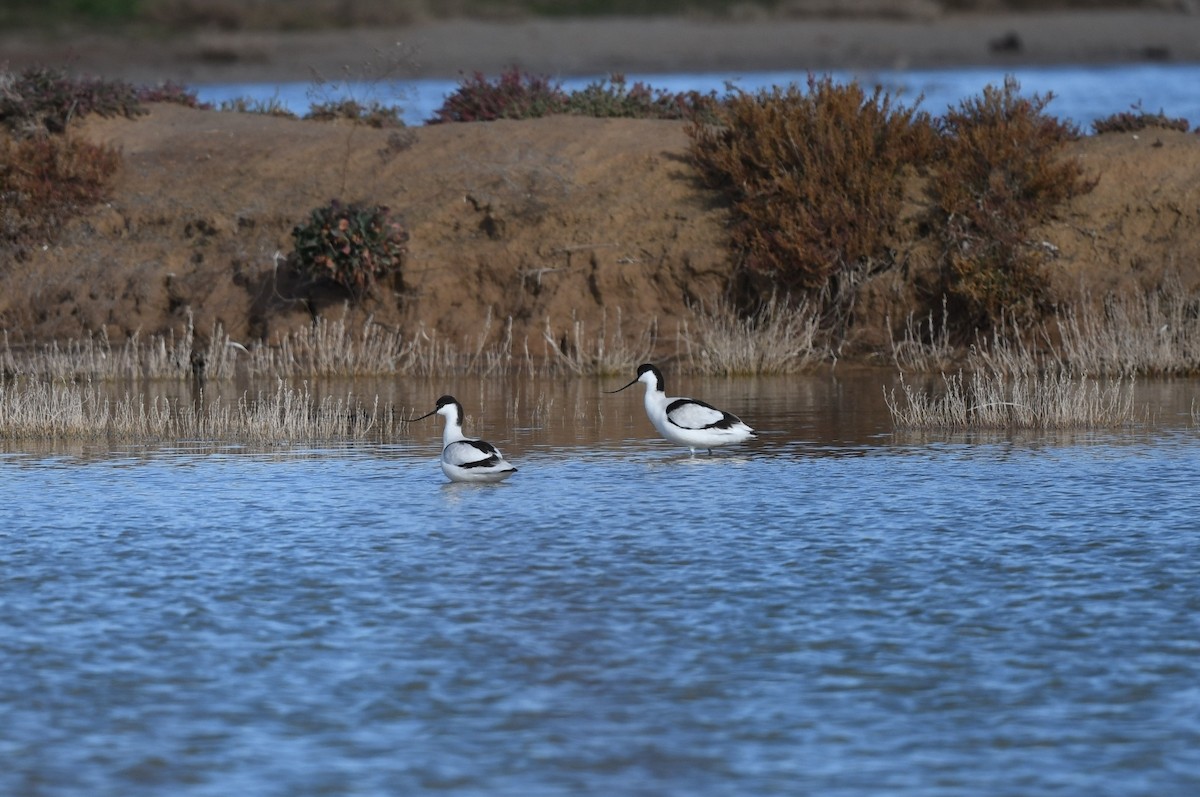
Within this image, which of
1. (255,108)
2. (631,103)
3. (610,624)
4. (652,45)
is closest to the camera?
(610,624)

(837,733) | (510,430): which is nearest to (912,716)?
(837,733)

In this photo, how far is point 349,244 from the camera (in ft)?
87.8

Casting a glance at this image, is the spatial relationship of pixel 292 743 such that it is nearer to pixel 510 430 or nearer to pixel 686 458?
pixel 686 458

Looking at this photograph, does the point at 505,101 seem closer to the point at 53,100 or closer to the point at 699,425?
the point at 53,100

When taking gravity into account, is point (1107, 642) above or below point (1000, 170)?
below

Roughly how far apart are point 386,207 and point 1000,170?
28.7ft

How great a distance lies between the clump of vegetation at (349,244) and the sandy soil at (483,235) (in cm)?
62

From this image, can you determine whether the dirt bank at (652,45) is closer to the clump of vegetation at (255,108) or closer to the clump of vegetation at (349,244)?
the clump of vegetation at (255,108)

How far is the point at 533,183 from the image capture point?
2883 cm

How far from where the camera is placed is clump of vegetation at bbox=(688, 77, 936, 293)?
86.4 feet

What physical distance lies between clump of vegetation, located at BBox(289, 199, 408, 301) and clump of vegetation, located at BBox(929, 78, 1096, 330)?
774 centimetres

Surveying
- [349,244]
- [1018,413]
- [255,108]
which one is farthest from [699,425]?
[255,108]

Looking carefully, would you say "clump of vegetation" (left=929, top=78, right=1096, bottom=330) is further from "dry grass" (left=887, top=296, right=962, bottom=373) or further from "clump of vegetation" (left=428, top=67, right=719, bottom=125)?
"clump of vegetation" (left=428, top=67, right=719, bottom=125)

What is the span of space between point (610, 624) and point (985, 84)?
49.4 meters
